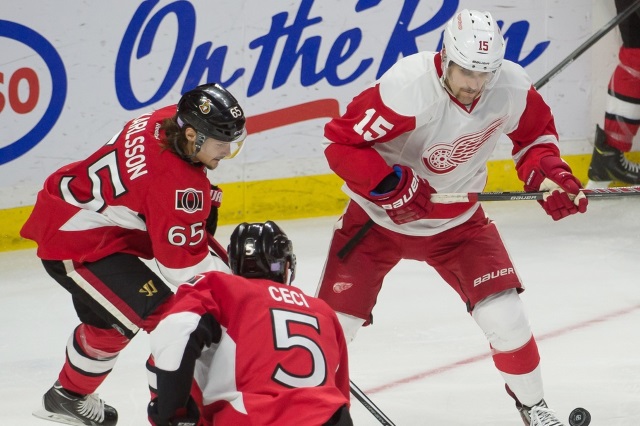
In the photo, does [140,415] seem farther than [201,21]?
No

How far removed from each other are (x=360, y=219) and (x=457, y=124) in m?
0.42

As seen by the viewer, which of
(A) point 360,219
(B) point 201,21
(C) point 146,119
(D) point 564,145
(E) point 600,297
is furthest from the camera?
(D) point 564,145

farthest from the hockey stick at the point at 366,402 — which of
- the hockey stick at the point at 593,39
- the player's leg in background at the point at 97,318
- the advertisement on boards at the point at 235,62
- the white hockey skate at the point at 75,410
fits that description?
the hockey stick at the point at 593,39

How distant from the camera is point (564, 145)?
6281 mm

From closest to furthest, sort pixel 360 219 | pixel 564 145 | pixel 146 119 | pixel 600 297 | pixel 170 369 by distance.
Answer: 1. pixel 170 369
2. pixel 146 119
3. pixel 360 219
4. pixel 600 297
5. pixel 564 145

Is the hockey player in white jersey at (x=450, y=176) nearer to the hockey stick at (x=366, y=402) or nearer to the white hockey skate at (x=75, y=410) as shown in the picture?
the hockey stick at (x=366, y=402)

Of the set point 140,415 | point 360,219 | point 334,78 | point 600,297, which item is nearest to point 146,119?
point 360,219

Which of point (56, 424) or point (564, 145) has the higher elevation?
point (56, 424)

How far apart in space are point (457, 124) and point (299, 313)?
3.45ft

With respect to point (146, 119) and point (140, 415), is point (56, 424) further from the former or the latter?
point (146, 119)

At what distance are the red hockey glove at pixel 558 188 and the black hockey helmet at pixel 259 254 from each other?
3.52 feet

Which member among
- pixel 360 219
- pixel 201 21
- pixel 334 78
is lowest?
pixel 334 78

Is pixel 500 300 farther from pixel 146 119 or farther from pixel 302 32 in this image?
pixel 302 32

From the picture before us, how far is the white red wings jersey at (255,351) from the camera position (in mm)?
2295
